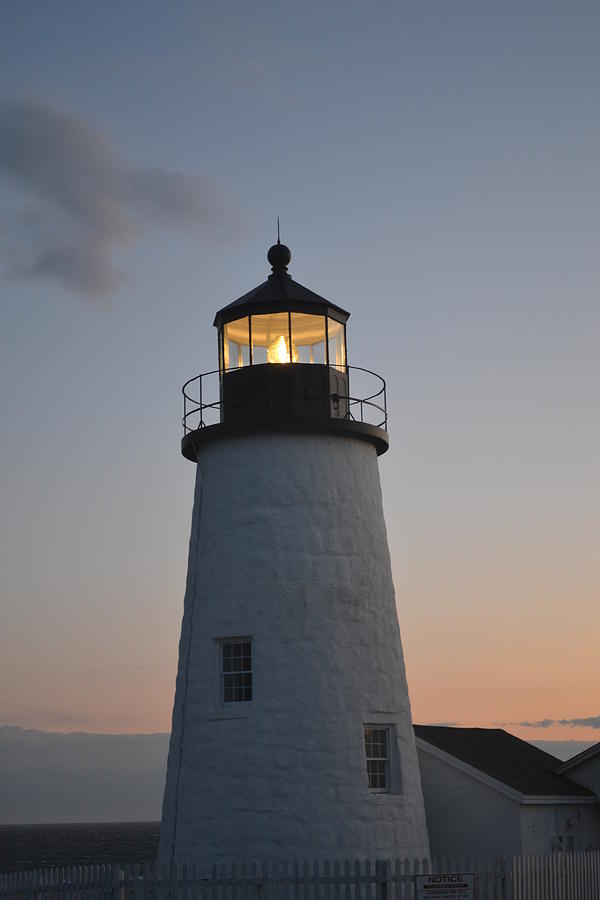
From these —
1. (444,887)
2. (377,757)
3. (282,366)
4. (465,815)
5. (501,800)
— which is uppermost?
(282,366)

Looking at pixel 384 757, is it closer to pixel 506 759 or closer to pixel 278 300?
pixel 506 759

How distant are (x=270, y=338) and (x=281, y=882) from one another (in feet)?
33.2

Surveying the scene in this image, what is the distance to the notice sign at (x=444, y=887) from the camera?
56.4ft

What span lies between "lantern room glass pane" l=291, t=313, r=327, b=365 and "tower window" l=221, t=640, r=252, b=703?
5.55 meters

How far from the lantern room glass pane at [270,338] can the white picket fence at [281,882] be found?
9223 millimetres

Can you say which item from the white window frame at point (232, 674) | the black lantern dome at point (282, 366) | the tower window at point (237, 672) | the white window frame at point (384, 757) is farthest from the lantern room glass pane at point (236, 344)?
the white window frame at point (384, 757)

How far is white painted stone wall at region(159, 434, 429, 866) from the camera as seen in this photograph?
19922 millimetres

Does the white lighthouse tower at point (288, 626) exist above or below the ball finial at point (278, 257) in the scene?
below

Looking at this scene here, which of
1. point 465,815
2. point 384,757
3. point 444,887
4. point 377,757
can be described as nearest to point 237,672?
point 377,757

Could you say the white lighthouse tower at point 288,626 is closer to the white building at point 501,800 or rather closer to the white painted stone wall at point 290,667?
the white painted stone wall at point 290,667

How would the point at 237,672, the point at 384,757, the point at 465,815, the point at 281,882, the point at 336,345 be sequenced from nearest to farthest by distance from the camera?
the point at 281,882, the point at 237,672, the point at 384,757, the point at 336,345, the point at 465,815

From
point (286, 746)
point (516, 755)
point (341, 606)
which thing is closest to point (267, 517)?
point (341, 606)

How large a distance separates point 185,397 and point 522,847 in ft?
36.1

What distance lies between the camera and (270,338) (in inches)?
888
